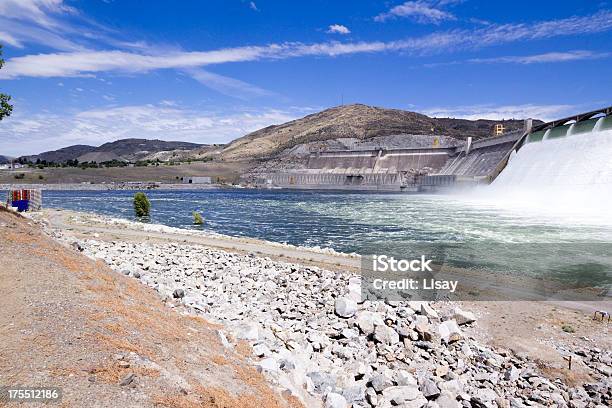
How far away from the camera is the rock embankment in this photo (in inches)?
307

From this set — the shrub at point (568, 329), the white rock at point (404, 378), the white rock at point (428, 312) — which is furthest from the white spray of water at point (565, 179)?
the white rock at point (404, 378)

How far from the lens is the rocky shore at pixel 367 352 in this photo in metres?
7.80

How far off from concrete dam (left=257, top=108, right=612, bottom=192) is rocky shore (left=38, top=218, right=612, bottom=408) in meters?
56.8

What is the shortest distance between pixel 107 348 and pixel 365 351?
210 inches

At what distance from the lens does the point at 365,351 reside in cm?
948

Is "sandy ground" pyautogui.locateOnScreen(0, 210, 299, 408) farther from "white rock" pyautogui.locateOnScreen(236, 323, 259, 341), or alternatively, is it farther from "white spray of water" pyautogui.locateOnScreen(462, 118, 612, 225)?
"white spray of water" pyautogui.locateOnScreen(462, 118, 612, 225)

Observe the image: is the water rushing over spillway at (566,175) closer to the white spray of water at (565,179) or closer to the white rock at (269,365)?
the white spray of water at (565,179)

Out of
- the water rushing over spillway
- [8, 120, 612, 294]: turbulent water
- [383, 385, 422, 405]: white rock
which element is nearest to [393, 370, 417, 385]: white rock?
[383, 385, 422, 405]: white rock

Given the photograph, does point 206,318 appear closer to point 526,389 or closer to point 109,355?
point 109,355

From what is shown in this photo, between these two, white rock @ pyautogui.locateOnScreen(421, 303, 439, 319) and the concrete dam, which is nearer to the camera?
white rock @ pyautogui.locateOnScreen(421, 303, 439, 319)

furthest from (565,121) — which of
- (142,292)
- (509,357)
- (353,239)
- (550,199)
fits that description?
(142,292)

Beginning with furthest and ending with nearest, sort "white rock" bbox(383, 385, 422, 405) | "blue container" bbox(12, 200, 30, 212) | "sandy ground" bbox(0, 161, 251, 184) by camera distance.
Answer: "sandy ground" bbox(0, 161, 251, 184), "blue container" bbox(12, 200, 30, 212), "white rock" bbox(383, 385, 422, 405)

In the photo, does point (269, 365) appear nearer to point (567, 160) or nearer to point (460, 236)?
point (460, 236)

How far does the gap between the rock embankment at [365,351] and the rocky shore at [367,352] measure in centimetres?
2
